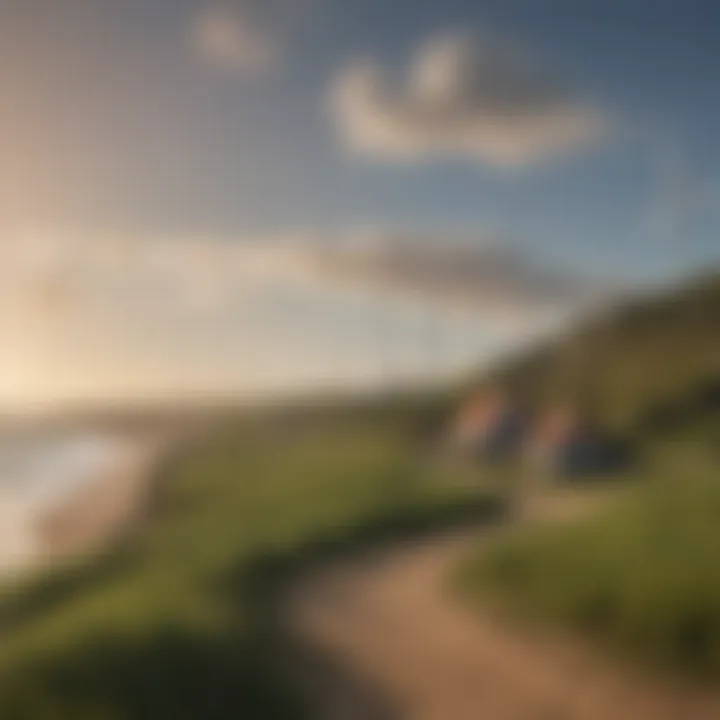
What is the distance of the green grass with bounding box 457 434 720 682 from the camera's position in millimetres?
4367

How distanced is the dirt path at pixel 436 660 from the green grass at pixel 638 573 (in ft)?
0.44

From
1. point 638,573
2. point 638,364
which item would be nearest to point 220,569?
point 638,573

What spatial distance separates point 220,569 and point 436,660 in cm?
135

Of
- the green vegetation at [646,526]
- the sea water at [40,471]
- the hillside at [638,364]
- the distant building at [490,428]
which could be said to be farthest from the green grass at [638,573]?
the sea water at [40,471]

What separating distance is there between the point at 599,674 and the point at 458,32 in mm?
3585

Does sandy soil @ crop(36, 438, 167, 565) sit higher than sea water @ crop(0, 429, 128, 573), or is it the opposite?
sea water @ crop(0, 429, 128, 573)

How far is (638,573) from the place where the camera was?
4.75m

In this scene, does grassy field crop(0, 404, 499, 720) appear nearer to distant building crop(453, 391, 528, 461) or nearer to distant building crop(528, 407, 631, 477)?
distant building crop(453, 391, 528, 461)

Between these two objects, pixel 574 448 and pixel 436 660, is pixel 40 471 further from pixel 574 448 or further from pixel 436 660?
pixel 574 448

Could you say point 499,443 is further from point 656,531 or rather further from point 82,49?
point 82,49

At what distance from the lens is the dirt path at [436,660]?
13.8 feet

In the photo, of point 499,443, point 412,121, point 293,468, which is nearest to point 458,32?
point 412,121

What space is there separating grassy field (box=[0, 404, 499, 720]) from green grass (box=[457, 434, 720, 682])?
402 millimetres

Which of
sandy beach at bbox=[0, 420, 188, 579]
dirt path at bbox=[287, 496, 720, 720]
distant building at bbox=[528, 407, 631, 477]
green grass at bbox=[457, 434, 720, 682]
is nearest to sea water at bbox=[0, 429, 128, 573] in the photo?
sandy beach at bbox=[0, 420, 188, 579]
